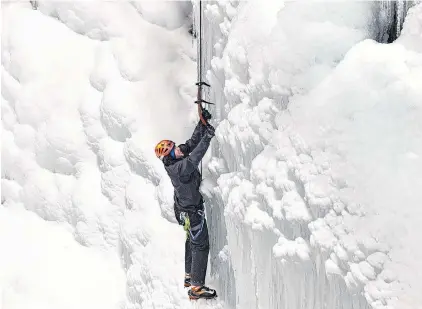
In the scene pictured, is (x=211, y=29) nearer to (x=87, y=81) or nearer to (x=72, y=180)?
(x=87, y=81)

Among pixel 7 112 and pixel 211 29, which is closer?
pixel 211 29

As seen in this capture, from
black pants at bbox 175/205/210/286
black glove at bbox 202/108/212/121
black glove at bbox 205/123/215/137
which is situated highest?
black glove at bbox 202/108/212/121

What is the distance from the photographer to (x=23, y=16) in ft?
19.2

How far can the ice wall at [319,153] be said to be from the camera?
235 cm

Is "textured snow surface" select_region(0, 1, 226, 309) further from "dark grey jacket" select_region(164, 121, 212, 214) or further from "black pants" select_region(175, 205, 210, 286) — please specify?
"dark grey jacket" select_region(164, 121, 212, 214)

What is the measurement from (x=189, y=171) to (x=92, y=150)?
6.43 feet

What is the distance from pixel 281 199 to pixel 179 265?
1.72 meters

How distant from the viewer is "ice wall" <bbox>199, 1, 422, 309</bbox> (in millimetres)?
2346

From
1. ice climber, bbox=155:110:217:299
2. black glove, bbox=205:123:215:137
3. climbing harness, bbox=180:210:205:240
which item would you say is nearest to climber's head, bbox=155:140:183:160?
ice climber, bbox=155:110:217:299

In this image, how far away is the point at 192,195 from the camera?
3.87 m

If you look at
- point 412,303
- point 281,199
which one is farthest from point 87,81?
point 412,303

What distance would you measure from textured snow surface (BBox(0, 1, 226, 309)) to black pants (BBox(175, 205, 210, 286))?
0.24m

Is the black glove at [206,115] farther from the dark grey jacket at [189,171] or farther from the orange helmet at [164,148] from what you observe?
the orange helmet at [164,148]

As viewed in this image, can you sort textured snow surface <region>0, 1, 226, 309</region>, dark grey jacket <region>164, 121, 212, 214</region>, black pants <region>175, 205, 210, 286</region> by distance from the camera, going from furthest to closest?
textured snow surface <region>0, 1, 226, 309</region> → black pants <region>175, 205, 210, 286</region> → dark grey jacket <region>164, 121, 212, 214</region>
